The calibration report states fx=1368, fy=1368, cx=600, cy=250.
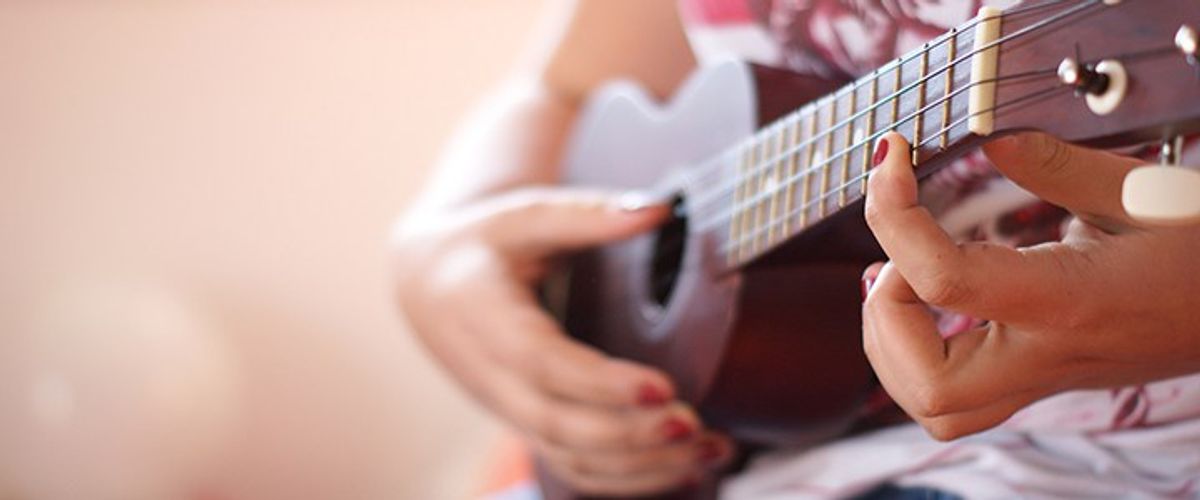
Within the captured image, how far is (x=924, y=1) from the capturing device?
47cm

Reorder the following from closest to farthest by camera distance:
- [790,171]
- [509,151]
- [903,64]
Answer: [903,64], [790,171], [509,151]

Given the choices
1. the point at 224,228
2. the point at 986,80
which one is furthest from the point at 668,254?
the point at 224,228

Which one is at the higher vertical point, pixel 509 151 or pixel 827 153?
pixel 509 151

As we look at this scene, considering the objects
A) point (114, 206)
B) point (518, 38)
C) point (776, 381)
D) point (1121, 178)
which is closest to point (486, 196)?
point (776, 381)

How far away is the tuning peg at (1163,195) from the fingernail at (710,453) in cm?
39

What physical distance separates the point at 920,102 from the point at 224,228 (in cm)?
145

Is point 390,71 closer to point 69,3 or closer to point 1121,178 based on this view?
point 69,3

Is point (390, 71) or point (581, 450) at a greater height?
point (390, 71)

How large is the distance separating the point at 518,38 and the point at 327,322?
0.44 meters

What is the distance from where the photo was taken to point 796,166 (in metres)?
0.53

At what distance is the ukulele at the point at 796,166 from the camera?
37 centimetres

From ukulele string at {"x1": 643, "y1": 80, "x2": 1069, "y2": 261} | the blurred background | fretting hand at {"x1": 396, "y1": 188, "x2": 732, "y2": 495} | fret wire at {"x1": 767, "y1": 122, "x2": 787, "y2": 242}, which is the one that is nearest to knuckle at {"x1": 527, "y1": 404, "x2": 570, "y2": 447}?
fretting hand at {"x1": 396, "y1": 188, "x2": 732, "y2": 495}

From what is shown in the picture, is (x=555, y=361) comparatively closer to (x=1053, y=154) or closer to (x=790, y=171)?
(x=790, y=171)

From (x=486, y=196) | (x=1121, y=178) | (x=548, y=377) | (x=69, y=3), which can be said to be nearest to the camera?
(x=1121, y=178)
